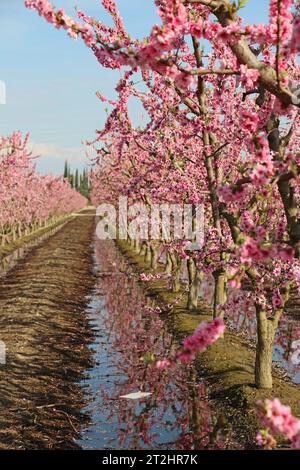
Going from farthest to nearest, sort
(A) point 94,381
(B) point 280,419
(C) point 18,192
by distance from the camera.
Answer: (C) point 18,192 → (A) point 94,381 → (B) point 280,419

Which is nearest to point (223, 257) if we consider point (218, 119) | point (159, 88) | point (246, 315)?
point (218, 119)

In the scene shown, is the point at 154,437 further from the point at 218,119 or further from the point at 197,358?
the point at 218,119

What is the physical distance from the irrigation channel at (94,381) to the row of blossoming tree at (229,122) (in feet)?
6.35

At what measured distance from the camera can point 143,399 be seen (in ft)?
38.6

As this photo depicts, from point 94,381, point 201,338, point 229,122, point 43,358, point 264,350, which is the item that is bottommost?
point 94,381

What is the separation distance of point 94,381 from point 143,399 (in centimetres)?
177

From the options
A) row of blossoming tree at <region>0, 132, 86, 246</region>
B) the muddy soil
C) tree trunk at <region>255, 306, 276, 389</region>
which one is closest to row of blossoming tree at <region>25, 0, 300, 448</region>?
tree trunk at <region>255, 306, 276, 389</region>

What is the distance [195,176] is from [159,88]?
3757 millimetres

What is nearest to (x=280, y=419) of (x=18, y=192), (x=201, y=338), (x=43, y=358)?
(x=201, y=338)

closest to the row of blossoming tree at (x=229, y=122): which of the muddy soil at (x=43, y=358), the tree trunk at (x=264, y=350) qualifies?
the tree trunk at (x=264, y=350)

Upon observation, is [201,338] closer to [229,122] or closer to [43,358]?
[229,122]

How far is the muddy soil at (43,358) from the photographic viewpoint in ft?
33.5
